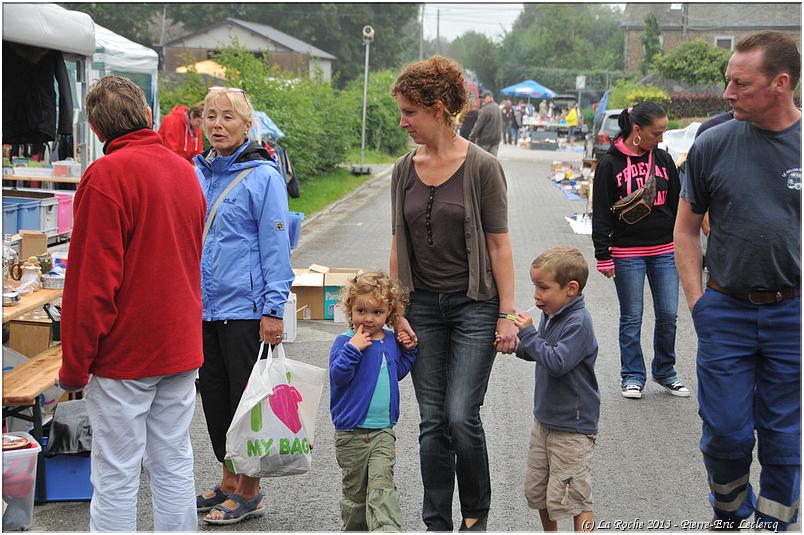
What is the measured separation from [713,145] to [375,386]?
1.72 m

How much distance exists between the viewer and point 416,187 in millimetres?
4270

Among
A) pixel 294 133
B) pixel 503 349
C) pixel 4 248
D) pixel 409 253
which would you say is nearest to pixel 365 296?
pixel 409 253

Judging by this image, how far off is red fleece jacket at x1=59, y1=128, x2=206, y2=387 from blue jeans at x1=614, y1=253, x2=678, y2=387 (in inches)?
145

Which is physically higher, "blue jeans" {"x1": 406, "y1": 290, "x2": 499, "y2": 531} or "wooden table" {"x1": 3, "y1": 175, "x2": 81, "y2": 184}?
"wooden table" {"x1": 3, "y1": 175, "x2": 81, "y2": 184}

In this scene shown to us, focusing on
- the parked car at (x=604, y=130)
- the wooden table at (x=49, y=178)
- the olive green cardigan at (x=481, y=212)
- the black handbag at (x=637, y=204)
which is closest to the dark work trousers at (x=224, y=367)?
the olive green cardigan at (x=481, y=212)

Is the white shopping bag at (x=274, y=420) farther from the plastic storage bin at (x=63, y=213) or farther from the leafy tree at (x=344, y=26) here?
the leafy tree at (x=344, y=26)

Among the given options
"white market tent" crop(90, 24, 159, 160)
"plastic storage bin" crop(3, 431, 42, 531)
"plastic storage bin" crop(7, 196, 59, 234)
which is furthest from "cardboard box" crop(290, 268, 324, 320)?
"white market tent" crop(90, 24, 159, 160)

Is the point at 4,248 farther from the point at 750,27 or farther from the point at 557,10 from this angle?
the point at 557,10

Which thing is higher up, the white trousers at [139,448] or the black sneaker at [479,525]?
the white trousers at [139,448]

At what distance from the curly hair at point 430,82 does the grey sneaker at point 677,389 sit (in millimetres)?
3623

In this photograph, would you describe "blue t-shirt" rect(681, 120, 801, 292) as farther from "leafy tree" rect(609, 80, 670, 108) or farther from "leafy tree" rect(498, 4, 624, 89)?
"leafy tree" rect(498, 4, 624, 89)

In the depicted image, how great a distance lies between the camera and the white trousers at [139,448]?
3.84 metres

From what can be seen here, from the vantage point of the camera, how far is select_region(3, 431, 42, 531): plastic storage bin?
4.44 meters

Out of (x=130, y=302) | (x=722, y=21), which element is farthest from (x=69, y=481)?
A: (x=722, y=21)
